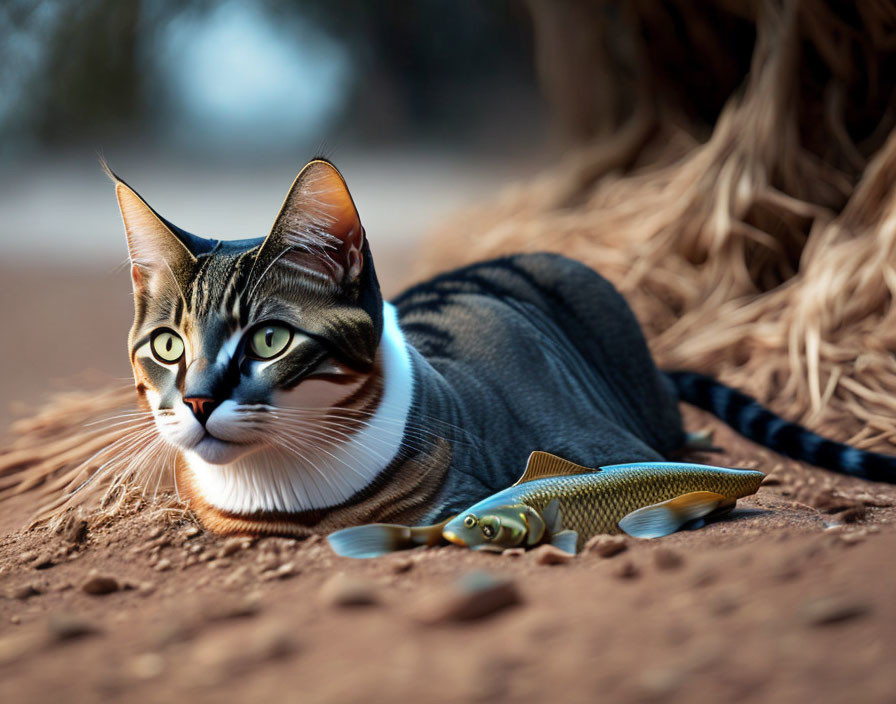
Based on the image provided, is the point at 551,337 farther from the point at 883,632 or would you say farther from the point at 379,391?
the point at 883,632

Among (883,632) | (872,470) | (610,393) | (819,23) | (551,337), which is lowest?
(872,470)

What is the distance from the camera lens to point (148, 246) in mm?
1373

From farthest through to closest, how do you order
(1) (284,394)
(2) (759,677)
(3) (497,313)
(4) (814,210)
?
(4) (814,210), (3) (497,313), (1) (284,394), (2) (759,677)

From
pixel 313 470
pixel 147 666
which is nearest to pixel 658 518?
pixel 313 470

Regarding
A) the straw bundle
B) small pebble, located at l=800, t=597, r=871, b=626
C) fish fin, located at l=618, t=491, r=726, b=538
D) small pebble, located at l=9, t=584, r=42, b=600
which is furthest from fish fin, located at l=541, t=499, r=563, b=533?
the straw bundle

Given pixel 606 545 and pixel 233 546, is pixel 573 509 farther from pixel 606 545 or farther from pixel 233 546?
pixel 233 546

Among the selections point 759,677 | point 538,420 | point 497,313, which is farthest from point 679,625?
point 497,313

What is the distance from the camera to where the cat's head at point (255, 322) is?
124 cm

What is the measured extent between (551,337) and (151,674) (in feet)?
3.78

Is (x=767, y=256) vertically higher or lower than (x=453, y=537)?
higher

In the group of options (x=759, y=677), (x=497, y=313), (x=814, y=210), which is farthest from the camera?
(x=814, y=210)

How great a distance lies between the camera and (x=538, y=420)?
1603 millimetres

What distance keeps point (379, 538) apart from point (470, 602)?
13.7 inches

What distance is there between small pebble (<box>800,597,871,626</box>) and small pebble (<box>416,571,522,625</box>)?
0.32 m
